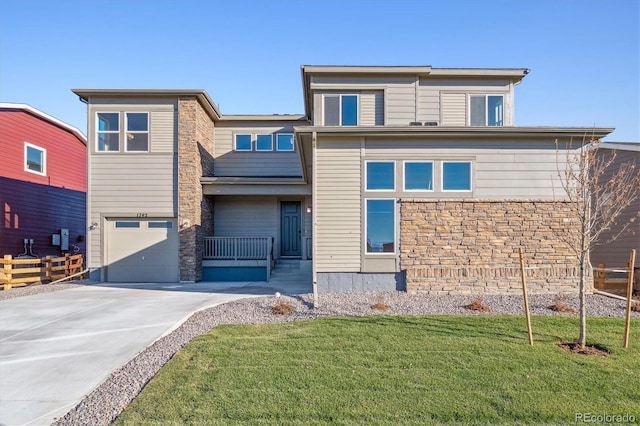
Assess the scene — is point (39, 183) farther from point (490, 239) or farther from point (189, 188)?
point (490, 239)

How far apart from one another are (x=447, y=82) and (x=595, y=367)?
10653mm

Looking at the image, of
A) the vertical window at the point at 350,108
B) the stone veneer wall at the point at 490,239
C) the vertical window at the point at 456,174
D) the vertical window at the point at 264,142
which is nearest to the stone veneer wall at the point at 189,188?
the vertical window at the point at 264,142

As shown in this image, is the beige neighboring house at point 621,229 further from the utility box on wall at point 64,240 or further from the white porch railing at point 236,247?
the utility box on wall at point 64,240

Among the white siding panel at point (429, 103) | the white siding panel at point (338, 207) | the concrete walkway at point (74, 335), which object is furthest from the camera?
the white siding panel at point (429, 103)

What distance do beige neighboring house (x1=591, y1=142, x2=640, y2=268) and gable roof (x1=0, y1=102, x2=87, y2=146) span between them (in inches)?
860

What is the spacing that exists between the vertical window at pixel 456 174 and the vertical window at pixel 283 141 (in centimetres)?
740

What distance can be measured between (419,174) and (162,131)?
8797 millimetres

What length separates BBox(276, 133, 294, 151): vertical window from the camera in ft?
48.9

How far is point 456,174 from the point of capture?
926 centimetres

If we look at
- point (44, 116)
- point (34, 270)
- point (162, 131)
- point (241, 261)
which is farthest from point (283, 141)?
point (44, 116)

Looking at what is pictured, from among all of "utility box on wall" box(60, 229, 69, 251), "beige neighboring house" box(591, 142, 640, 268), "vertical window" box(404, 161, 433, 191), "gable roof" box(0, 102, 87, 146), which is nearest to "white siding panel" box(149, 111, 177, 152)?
"gable roof" box(0, 102, 87, 146)

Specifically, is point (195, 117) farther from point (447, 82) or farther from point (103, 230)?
point (447, 82)

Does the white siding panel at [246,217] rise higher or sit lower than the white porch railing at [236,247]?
higher

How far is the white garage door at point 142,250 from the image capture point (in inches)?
484
